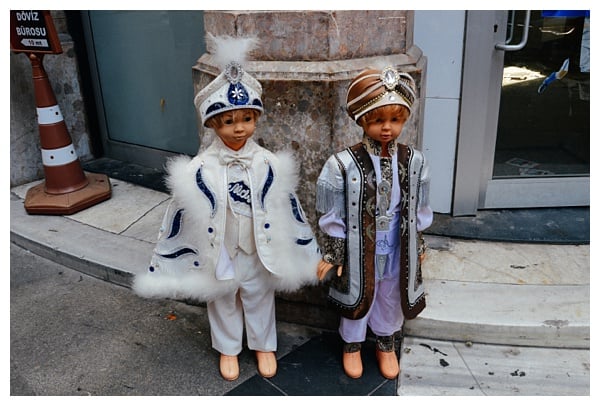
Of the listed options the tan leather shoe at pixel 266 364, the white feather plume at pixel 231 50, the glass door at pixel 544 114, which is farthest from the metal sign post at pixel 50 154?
the glass door at pixel 544 114

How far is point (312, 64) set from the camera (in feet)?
9.57

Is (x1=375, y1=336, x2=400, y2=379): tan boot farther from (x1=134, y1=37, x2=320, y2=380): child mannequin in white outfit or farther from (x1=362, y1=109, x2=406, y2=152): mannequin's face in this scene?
(x1=362, y1=109, x2=406, y2=152): mannequin's face

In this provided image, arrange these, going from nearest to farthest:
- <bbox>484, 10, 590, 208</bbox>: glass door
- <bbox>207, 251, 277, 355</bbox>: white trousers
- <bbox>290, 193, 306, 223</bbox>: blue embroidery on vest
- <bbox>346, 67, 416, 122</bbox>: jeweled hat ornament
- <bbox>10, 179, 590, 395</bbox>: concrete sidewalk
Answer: <bbox>346, 67, 416, 122</bbox>: jeweled hat ornament, <bbox>290, 193, 306, 223</bbox>: blue embroidery on vest, <bbox>207, 251, 277, 355</bbox>: white trousers, <bbox>10, 179, 590, 395</bbox>: concrete sidewalk, <bbox>484, 10, 590, 208</bbox>: glass door

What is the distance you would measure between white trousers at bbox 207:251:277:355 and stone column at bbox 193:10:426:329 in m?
0.56

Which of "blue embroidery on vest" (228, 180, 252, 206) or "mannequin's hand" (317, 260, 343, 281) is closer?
"blue embroidery on vest" (228, 180, 252, 206)

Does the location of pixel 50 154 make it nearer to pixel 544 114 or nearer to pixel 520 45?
pixel 520 45

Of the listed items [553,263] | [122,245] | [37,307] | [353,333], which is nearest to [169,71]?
[122,245]

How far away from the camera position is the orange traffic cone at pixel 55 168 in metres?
4.80

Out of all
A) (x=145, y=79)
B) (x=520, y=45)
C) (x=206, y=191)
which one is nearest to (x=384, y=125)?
(x=206, y=191)

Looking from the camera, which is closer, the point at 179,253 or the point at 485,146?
the point at 179,253

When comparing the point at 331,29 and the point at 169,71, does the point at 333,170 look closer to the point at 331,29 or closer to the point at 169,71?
the point at 331,29

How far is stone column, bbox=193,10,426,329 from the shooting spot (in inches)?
114

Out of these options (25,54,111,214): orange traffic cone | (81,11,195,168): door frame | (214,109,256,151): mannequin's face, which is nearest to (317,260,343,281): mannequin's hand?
(214,109,256,151): mannequin's face

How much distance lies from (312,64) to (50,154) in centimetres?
306
